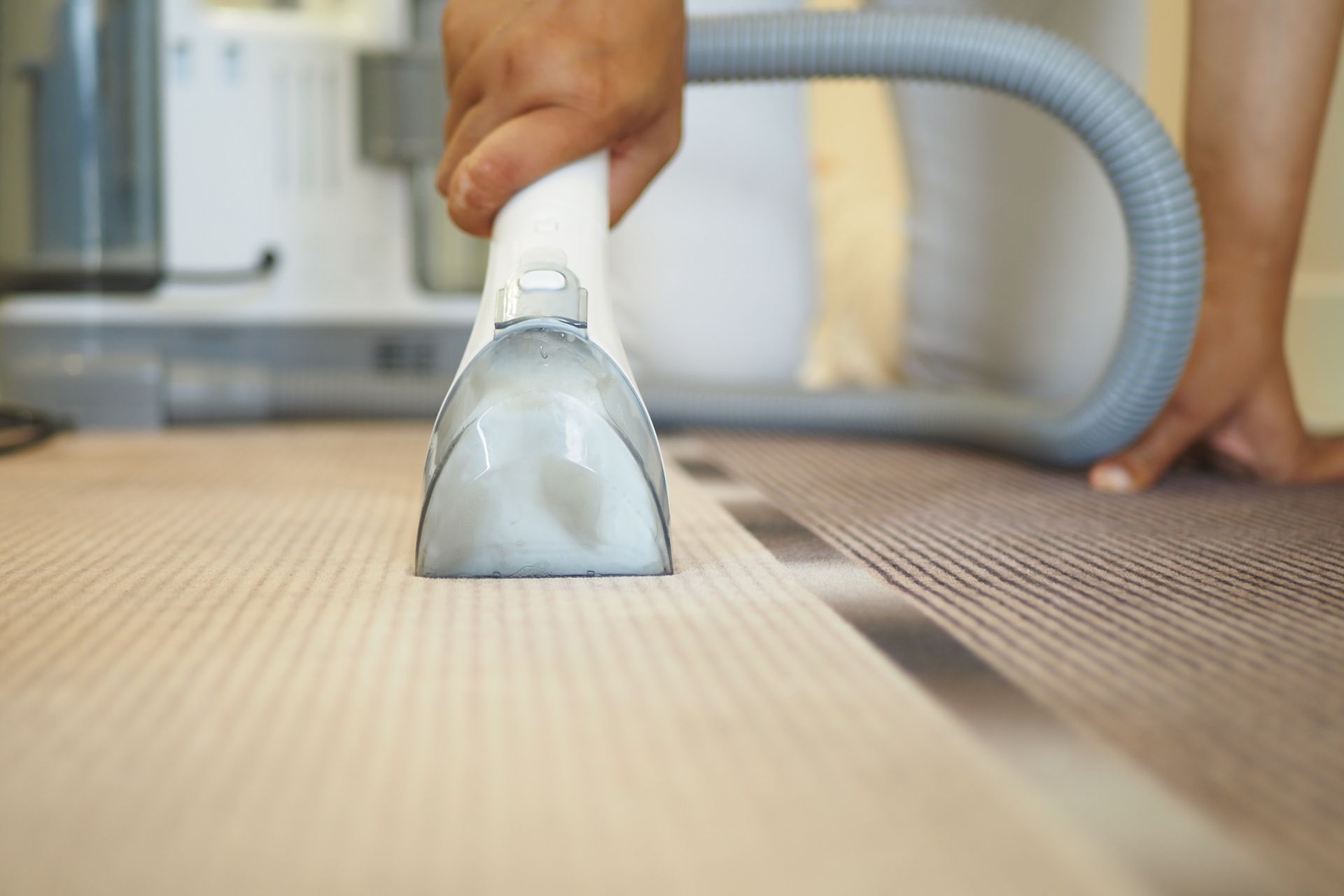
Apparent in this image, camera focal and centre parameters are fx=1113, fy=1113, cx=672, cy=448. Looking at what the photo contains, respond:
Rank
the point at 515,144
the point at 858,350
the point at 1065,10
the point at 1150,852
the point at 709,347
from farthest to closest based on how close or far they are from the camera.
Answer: the point at 858,350 < the point at 709,347 < the point at 1065,10 < the point at 515,144 < the point at 1150,852

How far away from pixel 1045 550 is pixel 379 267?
0.94 meters

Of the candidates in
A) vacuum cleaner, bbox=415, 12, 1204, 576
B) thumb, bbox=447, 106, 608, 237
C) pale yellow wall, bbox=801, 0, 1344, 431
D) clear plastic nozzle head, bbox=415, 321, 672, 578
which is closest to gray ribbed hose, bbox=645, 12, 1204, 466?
vacuum cleaner, bbox=415, 12, 1204, 576

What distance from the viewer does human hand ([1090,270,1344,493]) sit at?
2.47ft

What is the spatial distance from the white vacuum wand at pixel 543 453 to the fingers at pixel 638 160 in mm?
92

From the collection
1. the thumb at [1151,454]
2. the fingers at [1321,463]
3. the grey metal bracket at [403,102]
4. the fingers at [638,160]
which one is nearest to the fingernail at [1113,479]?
the thumb at [1151,454]

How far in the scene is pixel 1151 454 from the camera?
0.77 meters

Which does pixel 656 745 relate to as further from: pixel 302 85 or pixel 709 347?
pixel 302 85

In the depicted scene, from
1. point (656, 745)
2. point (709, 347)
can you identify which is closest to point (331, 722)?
point (656, 745)

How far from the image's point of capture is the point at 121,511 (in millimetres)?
640

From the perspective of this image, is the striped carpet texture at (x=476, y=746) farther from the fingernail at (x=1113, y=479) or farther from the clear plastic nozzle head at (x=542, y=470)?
the fingernail at (x=1113, y=479)

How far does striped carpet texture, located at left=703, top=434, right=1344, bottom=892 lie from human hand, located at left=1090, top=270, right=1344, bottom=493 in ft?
0.08

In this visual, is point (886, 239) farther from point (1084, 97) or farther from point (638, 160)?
point (638, 160)

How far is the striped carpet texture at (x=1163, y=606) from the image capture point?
0.91 ft

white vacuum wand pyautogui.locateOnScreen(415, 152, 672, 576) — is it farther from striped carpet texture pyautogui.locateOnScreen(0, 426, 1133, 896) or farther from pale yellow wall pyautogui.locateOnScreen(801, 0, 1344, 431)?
pale yellow wall pyautogui.locateOnScreen(801, 0, 1344, 431)
